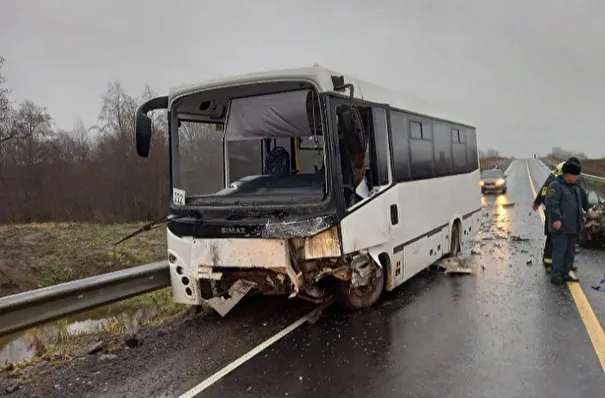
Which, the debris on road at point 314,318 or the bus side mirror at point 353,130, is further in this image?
the debris on road at point 314,318

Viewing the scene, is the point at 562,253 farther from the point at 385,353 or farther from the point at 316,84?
the point at 316,84

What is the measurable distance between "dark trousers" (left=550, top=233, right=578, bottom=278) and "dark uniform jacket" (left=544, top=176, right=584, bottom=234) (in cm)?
13

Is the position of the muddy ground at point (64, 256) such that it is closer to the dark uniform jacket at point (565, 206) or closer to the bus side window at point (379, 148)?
the bus side window at point (379, 148)

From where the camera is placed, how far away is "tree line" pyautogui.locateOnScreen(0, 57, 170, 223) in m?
39.0

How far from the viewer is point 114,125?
1909 inches

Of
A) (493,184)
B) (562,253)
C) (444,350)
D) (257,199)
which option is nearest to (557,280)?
(562,253)

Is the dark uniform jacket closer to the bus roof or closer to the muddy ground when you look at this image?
the bus roof

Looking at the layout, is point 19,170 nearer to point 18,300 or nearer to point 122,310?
point 122,310

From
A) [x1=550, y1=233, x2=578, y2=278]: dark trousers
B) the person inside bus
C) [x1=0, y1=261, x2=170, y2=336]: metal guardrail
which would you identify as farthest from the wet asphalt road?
[x1=0, y1=261, x2=170, y2=336]: metal guardrail

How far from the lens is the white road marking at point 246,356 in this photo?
14.0 ft

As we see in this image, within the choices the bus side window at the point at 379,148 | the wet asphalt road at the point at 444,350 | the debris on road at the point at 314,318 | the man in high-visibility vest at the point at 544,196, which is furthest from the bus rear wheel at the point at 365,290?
the man in high-visibility vest at the point at 544,196

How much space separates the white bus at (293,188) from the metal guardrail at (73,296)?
0.63m

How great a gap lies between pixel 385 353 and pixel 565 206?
170 inches

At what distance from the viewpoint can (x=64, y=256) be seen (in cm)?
1714
